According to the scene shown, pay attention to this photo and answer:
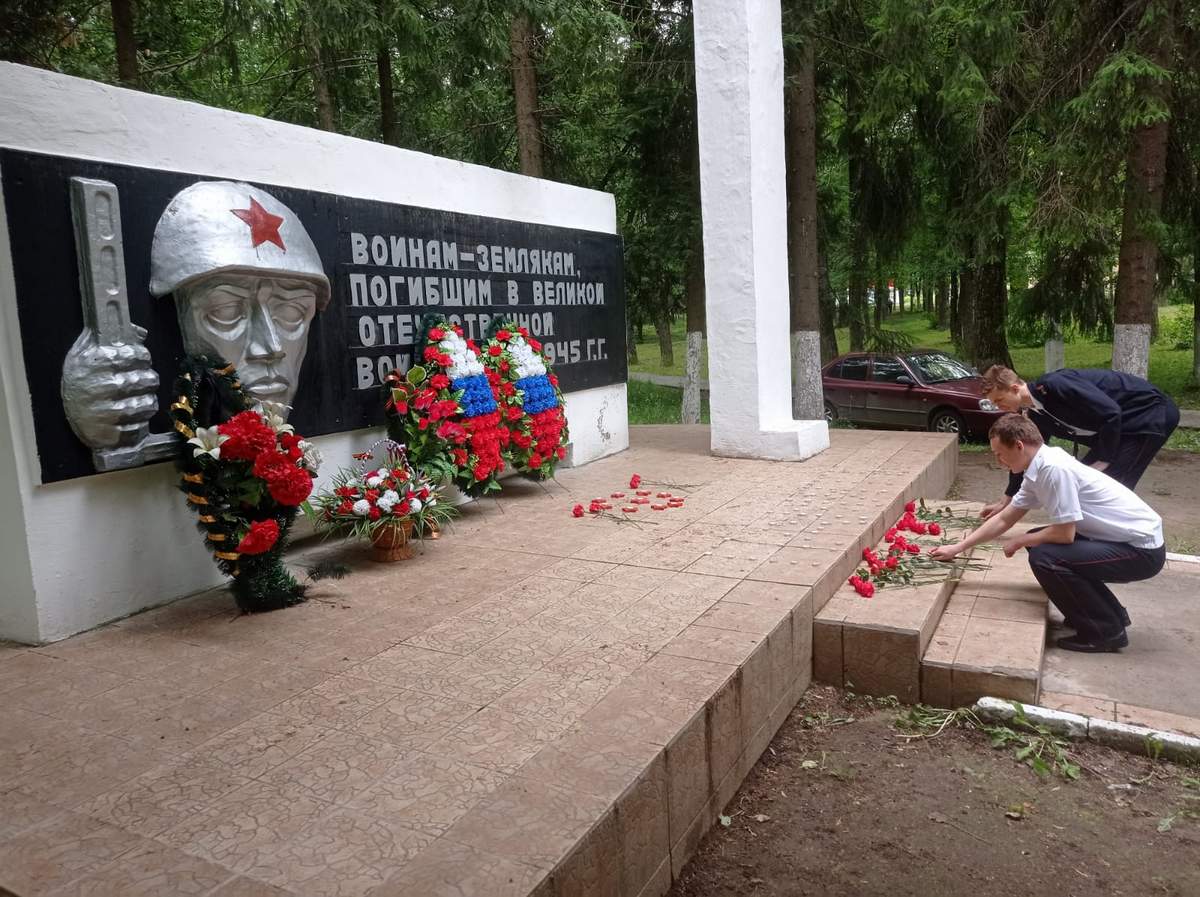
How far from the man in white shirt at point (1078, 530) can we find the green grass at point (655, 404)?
11884 millimetres

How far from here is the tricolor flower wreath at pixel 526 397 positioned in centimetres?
642

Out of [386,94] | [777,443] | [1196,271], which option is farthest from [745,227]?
[1196,271]

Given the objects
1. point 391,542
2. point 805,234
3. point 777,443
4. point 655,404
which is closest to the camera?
point 391,542

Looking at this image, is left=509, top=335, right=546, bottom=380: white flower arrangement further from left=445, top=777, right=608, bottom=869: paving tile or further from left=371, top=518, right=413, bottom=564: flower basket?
left=445, top=777, right=608, bottom=869: paving tile

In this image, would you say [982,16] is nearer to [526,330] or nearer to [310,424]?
[526,330]

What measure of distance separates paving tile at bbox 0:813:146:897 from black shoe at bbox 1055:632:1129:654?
4271 millimetres

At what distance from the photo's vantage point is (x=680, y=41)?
11.8m

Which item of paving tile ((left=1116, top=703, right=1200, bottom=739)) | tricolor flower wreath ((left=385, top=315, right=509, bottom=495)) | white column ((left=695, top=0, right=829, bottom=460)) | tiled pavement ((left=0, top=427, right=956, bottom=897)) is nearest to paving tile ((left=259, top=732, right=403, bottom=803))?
tiled pavement ((left=0, top=427, right=956, bottom=897))

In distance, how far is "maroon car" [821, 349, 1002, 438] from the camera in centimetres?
1238

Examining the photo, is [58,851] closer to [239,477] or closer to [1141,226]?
[239,477]

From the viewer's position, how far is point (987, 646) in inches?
165

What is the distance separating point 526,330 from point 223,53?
702 centimetres

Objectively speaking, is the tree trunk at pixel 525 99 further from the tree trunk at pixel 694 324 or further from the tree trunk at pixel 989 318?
the tree trunk at pixel 989 318

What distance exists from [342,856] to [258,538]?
2.06 m
